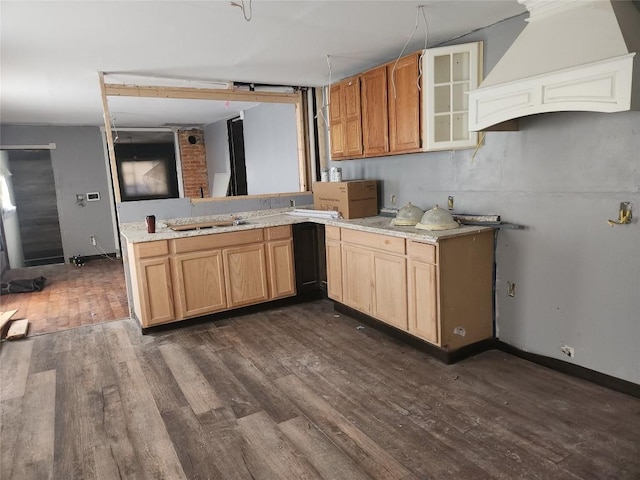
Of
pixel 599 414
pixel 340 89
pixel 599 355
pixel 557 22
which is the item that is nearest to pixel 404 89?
pixel 340 89

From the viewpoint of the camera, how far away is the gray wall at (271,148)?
5656 mm

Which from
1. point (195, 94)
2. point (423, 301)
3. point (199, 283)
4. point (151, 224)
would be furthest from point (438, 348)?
point (195, 94)

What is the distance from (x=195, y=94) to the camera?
445 centimetres

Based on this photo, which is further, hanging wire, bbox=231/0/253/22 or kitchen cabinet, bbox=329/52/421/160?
kitchen cabinet, bbox=329/52/421/160

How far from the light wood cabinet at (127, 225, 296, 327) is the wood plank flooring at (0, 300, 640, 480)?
0.44m

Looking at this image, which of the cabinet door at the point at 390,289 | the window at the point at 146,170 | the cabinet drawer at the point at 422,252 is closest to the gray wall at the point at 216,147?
the window at the point at 146,170

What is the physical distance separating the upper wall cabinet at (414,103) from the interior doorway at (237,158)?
352cm

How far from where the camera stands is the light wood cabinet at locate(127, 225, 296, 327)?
3771mm

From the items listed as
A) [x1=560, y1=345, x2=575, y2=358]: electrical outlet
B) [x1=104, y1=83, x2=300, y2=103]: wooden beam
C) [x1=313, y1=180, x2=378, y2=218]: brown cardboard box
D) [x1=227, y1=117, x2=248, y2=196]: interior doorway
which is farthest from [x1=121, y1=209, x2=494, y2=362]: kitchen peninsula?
[x1=227, y1=117, x2=248, y2=196]: interior doorway

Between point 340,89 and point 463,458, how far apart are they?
11.1 ft

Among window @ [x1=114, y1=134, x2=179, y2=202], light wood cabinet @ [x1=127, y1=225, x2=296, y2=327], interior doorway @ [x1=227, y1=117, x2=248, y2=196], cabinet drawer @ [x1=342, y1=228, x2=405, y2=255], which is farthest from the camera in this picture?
window @ [x1=114, y1=134, x2=179, y2=202]

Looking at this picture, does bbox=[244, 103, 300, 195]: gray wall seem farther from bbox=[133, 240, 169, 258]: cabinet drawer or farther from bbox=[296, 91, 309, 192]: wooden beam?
bbox=[133, 240, 169, 258]: cabinet drawer

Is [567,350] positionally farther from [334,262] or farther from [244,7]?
[244,7]

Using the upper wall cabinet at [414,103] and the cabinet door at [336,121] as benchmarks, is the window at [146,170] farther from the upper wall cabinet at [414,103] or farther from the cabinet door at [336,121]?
the upper wall cabinet at [414,103]
